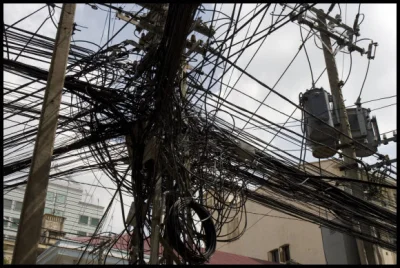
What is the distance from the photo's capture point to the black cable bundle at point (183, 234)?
427 centimetres

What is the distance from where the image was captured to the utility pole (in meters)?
3.13

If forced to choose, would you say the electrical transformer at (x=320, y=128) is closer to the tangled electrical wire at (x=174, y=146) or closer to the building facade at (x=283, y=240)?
the tangled electrical wire at (x=174, y=146)

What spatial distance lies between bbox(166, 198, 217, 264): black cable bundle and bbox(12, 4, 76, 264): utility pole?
52.0 inches

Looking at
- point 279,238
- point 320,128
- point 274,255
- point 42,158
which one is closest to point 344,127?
point 320,128

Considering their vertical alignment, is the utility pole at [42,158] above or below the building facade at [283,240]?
below

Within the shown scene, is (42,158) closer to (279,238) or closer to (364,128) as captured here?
(364,128)

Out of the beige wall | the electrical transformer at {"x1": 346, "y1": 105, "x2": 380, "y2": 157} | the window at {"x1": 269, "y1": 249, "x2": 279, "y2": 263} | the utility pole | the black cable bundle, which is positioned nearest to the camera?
the utility pole

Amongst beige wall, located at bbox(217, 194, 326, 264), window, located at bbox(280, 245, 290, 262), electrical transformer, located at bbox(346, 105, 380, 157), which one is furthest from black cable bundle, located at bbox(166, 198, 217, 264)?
window, located at bbox(280, 245, 290, 262)

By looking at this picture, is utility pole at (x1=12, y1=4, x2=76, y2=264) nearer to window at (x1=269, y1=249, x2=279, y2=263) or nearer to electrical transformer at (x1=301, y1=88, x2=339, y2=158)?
electrical transformer at (x1=301, y1=88, x2=339, y2=158)

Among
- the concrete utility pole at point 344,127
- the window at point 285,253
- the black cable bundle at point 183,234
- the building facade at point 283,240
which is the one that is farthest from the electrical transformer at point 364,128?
the window at point 285,253

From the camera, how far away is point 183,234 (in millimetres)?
4340

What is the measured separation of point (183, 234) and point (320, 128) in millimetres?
2762

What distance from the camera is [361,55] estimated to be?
777 cm

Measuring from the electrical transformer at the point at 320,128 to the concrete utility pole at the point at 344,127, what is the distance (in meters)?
0.24
